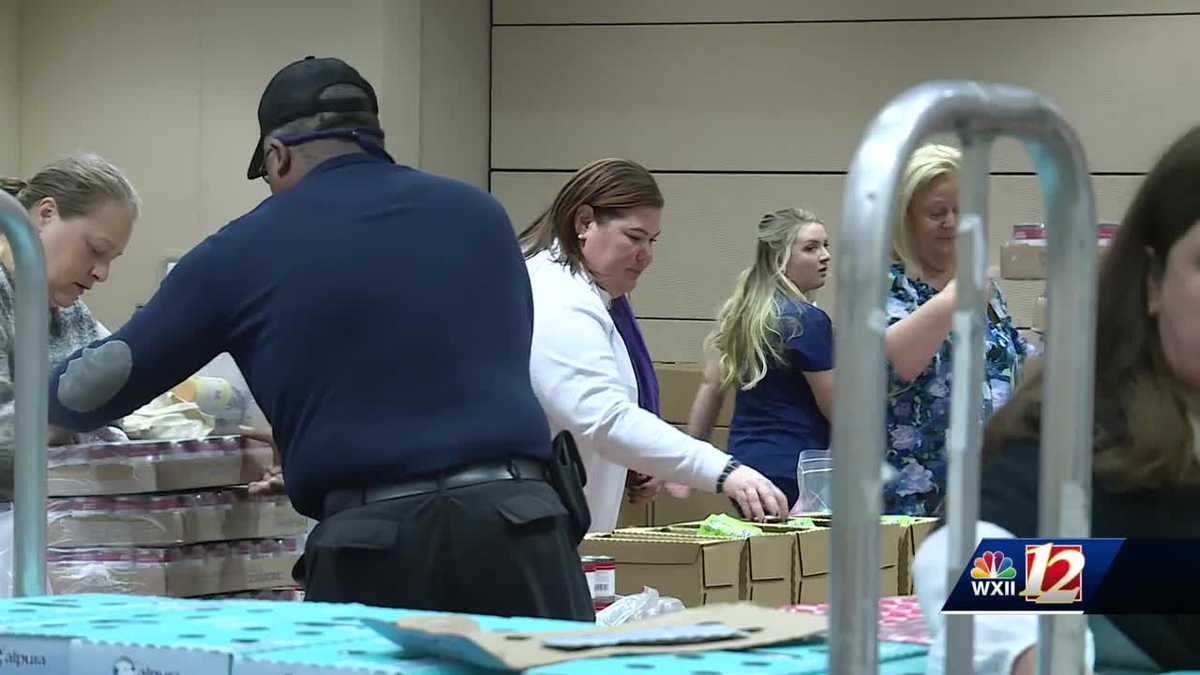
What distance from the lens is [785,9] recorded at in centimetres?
652

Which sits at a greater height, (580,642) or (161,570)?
(580,642)

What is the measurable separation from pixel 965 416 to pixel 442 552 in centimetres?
122

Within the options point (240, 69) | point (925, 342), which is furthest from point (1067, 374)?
point (240, 69)

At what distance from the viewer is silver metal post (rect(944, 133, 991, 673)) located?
971mm

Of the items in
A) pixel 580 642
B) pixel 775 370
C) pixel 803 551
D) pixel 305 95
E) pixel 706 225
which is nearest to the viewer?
pixel 580 642

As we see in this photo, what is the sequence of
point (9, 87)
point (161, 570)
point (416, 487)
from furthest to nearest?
1. point (9, 87)
2. point (161, 570)
3. point (416, 487)

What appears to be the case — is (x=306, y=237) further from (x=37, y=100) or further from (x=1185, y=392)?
(x=37, y=100)

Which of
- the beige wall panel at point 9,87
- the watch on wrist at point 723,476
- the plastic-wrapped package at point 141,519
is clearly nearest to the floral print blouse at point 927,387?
the watch on wrist at point 723,476

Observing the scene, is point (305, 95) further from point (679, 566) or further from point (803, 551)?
point (803, 551)

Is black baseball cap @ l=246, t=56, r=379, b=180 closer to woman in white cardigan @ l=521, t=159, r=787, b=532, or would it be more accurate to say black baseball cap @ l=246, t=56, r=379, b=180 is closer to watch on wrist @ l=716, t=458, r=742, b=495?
woman in white cardigan @ l=521, t=159, r=787, b=532

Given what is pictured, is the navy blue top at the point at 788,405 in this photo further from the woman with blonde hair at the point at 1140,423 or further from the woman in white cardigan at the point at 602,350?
the woman with blonde hair at the point at 1140,423

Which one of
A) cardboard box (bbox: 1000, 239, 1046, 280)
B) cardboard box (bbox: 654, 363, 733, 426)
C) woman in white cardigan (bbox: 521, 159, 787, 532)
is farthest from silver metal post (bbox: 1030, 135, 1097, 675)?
cardboard box (bbox: 654, 363, 733, 426)

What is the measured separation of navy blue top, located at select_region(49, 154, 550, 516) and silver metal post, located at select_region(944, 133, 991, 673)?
1.16 meters

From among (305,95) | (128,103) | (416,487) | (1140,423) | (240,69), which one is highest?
(240,69)
